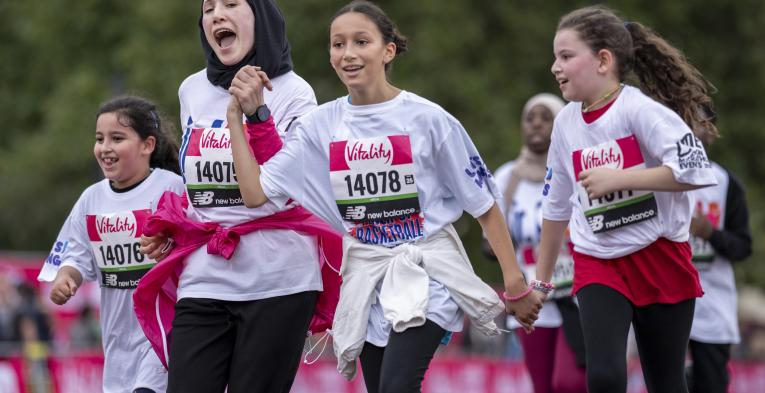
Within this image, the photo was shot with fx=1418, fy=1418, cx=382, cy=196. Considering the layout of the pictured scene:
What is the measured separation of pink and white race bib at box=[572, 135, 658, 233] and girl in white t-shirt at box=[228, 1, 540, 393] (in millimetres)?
558

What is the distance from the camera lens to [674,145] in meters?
6.64

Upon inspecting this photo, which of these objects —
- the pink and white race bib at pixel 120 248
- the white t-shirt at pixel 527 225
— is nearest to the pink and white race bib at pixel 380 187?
the pink and white race bib at pixel 120 248

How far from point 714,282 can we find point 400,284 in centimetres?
426

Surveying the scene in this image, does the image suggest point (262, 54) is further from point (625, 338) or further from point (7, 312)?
point (7, 312)

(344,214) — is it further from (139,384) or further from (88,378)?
(88,378)

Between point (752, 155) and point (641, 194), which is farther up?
point (641, 194)

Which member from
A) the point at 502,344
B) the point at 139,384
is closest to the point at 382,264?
the point at 139,384

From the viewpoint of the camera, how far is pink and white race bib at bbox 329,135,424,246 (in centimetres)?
641

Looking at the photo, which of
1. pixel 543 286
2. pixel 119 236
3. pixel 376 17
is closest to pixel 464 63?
pixel 119 236

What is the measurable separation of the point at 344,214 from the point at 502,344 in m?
17.3

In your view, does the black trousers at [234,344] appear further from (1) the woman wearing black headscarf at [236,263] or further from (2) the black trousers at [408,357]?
(2) the black trousers at [408,357]

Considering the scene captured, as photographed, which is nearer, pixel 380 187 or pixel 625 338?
pixel 380 187

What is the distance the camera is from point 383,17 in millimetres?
6699

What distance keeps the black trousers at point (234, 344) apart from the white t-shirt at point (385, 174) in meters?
0.49
